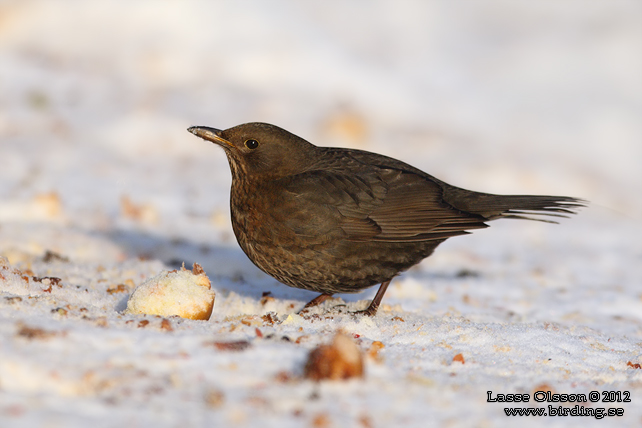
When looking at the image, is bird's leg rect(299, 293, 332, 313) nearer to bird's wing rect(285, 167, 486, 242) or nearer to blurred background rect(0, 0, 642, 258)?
bird's wing rect(285, 167, 486, 242)

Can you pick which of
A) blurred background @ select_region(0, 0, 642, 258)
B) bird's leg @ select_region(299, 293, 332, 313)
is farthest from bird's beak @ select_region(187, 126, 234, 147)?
blurred background @ select_region(0, 0, 642, 258)

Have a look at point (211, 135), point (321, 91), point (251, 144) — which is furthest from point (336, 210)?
point (321, 91)

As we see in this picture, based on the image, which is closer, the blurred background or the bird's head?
the bird's head

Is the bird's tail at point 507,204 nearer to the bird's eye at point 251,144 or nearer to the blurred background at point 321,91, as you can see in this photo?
the bird's eye at point 251,144

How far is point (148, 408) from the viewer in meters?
2.11

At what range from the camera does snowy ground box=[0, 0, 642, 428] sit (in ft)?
7.71

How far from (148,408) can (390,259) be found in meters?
2.22

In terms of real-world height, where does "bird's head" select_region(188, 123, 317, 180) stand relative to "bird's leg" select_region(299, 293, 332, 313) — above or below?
above

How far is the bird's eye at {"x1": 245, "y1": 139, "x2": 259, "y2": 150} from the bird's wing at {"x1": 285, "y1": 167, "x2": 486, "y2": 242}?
374 mm

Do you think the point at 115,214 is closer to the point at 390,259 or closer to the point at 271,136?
the point at 271,136

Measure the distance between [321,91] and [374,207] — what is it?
5189mm

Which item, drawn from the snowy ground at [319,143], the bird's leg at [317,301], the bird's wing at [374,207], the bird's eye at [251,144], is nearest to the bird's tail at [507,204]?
the bird's wing at [374,207]

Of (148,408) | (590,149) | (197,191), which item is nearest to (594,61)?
(590,149)

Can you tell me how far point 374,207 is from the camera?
13.6 ft
